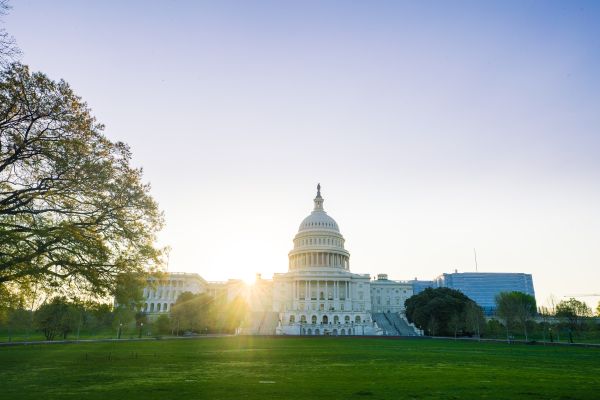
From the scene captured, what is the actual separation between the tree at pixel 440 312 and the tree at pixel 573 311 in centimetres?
2254

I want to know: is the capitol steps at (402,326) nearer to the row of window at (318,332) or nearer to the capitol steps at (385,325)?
the capitol steps at (385,325)

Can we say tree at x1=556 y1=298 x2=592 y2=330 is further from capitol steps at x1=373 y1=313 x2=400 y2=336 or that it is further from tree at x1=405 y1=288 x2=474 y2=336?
capitol steps at x1=373 y1=313 x2=400 y2=336

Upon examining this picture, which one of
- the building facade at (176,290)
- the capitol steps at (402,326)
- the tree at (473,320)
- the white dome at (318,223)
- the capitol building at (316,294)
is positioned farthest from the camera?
the white dome at (318,223)

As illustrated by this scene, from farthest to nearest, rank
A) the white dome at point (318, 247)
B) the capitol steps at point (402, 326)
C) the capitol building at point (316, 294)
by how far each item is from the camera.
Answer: the white dome at point (318, 247) < the capitol building at point (316, 294) < the capitol steps at point (402, 326)

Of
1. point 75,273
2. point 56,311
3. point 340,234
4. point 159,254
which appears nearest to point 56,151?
point 75,273

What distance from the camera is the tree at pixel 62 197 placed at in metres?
21.3

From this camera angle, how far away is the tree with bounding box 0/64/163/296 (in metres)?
21.3

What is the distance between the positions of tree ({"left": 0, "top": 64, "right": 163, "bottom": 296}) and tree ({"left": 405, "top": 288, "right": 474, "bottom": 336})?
77549 mm

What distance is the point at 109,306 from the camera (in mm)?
27109

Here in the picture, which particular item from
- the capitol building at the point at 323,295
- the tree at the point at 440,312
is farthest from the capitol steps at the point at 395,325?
the tree at the point at 440,312

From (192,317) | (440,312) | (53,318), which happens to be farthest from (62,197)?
(440,312)

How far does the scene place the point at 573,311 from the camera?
99188 millimetres

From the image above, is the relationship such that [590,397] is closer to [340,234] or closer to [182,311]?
[182,311]

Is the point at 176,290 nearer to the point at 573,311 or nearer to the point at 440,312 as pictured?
the point at 440,312
